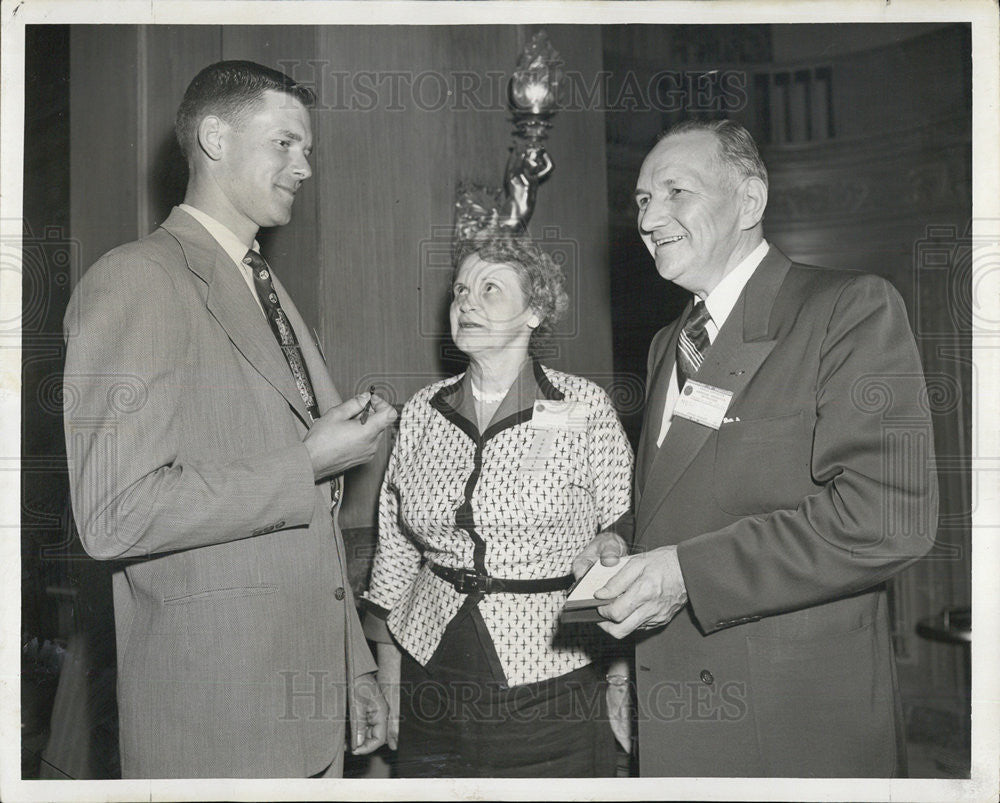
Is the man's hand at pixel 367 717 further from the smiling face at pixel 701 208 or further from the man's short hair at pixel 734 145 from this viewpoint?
the man's short hair at pixel 734 145

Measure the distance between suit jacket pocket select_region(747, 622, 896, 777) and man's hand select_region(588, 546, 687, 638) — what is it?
21 cm

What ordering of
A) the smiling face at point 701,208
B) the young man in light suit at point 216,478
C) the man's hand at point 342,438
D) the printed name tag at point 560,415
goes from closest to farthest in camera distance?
the young man in light suit at point 216,478 < the man's hand at point 342,438 < the smiling face at point 701,208 < the printed name tag at point 560,415

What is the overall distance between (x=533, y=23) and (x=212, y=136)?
863mm

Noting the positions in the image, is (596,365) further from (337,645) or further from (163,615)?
(163,615)

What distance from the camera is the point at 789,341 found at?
6.61ft

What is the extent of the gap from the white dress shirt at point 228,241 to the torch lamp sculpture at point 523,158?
23.3 inches

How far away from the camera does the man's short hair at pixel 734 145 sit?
214 centimetres

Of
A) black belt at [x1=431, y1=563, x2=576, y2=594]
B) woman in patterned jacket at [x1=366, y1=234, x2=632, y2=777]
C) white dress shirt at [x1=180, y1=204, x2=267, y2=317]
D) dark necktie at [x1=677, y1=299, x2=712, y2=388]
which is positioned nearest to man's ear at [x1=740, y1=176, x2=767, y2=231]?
dark necktie at [x1=677, y1=299, x2=712, y2=388]

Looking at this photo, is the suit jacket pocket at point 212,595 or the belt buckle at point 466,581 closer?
the suit jacket pocket at point 212,595

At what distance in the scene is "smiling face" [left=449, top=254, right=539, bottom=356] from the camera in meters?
2.29

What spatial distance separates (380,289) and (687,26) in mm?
1050

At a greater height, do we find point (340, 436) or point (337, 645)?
point (340, 436)

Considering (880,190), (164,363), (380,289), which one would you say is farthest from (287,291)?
(880,190)

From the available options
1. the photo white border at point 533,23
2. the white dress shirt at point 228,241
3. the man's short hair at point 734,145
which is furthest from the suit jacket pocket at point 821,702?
the white dress shirt at point 228,241
